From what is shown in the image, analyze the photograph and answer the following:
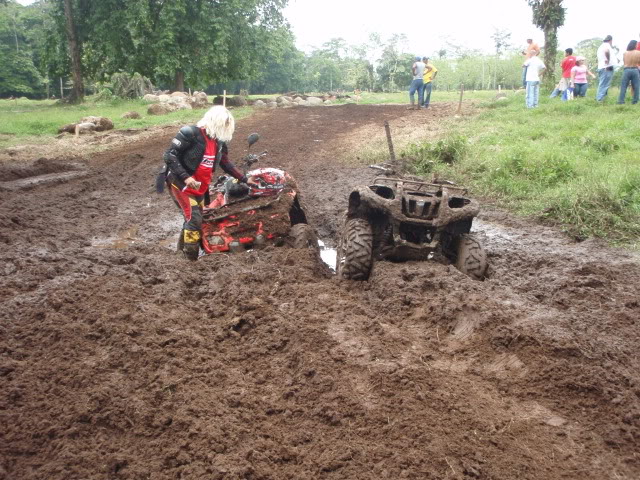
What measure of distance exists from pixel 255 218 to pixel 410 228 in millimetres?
1869

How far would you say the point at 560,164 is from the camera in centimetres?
982

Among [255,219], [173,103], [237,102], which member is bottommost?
[255,219]

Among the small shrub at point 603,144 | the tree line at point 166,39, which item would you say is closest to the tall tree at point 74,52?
the tree line at point 166,39

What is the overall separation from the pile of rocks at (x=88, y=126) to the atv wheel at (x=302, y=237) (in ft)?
42.0

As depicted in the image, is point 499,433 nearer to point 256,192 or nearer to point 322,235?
point 256,192

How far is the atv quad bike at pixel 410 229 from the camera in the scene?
5.63 m

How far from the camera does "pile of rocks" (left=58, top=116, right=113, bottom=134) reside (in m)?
17.4

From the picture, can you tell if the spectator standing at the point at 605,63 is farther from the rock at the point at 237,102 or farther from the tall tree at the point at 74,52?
the tall tree at the point at 74,52

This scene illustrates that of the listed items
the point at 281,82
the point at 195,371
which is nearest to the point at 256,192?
the point at 195,371

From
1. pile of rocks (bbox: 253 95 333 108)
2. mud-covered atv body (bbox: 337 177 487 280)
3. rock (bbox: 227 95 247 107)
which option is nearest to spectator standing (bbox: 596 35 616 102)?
mud-covered atv body (bbox: 337 177 487 280)

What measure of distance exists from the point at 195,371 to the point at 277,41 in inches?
1262

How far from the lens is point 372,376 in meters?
3.87

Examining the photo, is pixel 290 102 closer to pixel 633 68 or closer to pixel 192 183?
pixel 633 68

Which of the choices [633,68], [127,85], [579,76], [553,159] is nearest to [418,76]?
[579,76]
